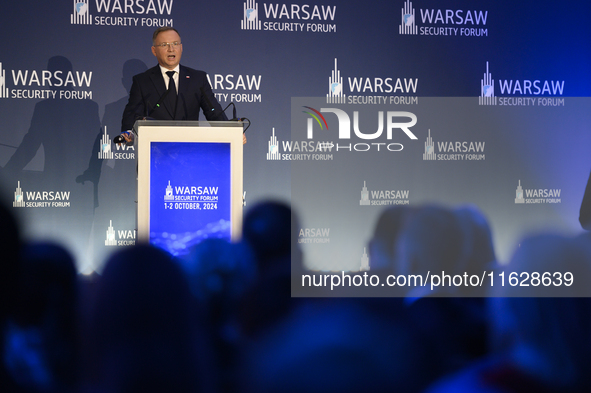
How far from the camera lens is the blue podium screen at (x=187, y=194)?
2.69m

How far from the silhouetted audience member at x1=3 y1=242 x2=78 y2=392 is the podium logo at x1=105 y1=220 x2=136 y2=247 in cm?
73

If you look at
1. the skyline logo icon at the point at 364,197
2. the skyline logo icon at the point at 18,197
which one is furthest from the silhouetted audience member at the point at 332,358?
the skyline logo icon at the point at 18,197

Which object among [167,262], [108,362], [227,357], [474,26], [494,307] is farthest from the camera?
[474,26]

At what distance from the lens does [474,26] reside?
477cm

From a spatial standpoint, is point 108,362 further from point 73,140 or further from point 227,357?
point 73,140

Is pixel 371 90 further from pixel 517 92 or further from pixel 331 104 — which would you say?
pixel 517 92

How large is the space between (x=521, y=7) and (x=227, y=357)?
433cm

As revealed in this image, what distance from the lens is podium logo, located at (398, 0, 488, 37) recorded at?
4723mm

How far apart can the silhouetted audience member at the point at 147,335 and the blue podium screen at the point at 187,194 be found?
0.13 metres

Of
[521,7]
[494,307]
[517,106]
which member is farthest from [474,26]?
[494,307]

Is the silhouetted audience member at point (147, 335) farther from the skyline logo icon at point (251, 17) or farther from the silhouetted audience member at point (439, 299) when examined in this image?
the skyline logo icon at point (251, 17)

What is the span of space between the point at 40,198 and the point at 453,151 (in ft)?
12.3

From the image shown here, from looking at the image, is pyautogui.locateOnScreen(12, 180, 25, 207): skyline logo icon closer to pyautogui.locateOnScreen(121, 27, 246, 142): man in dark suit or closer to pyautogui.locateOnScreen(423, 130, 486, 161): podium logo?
pyautogui.locateOnScreen(121, 27, 246, 142): man in dark suit

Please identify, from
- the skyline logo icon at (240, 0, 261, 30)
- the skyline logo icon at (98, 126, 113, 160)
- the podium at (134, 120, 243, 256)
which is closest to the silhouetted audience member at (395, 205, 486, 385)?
the podium at (134, 120, 243, 256)
